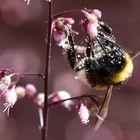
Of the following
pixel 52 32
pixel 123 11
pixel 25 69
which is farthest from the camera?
pixel 123 11

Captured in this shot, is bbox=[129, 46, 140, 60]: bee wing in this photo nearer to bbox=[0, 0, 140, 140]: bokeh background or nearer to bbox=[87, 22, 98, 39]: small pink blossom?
bbox=[87, 22, 98, 39]: small pink blossom

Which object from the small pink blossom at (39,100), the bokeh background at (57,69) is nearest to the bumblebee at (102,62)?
the small pink blossom at (39,100)

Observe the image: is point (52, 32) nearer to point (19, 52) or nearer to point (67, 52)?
point (67, 52)

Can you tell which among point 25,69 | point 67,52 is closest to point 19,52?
point 25,69

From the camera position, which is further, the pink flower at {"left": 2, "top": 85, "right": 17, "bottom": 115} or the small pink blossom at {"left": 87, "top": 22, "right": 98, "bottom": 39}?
the pink flower at {"left": 2, "top": 85, "right": 17, "bottom": 115}

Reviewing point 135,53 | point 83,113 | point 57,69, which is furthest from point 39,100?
point 57,69

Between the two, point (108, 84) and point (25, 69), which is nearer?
point (108, 84)

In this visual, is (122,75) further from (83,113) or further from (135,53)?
(83,113)

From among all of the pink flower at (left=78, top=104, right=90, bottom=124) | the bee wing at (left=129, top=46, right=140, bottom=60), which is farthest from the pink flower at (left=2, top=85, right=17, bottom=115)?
the bee wing at (left=129, top=46, right=140, bottom=60)
